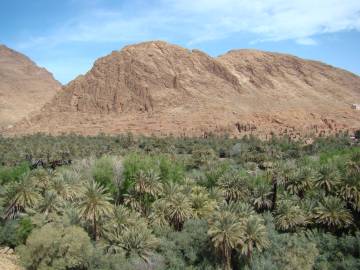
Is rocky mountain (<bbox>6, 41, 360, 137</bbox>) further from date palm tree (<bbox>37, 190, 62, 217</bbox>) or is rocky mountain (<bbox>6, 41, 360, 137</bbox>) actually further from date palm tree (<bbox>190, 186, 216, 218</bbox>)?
date palm tree (<bbox>37, 190, 62, 217</bbox>)

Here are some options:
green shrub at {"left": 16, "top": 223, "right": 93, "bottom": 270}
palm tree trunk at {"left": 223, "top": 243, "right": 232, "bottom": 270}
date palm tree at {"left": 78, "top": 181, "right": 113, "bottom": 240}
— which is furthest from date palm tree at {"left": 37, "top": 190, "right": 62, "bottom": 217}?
palm tree trunk at {"left": 223, "top": 243, "right": 232, "bottom": 270}

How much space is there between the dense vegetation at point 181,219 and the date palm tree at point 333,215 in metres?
0.09

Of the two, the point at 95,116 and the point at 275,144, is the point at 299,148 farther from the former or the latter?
the point at 95,116

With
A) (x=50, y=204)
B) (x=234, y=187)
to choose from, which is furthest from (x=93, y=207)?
(x=234, y=187)

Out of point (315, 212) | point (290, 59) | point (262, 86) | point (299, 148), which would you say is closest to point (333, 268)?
point (315, 212)

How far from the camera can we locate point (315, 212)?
41.8 metres

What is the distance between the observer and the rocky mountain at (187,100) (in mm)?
128125

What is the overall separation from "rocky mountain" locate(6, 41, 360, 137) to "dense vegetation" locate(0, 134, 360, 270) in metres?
72.3

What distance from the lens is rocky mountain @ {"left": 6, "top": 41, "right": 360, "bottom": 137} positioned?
128125 millimetres

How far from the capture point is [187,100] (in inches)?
5389

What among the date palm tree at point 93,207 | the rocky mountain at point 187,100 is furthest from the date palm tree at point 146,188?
the rocky mountain at point 187,100

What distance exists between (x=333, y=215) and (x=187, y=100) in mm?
98646

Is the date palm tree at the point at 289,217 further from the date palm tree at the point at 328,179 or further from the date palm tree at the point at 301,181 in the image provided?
the date palm tree at the point at 301,181

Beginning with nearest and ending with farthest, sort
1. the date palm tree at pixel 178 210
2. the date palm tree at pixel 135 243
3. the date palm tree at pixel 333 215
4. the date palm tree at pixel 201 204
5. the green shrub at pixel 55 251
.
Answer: the green shrub at pixel 55 251
the date palm tree at pixel 135 243
the date palm tree at pixel 333 215
the date palm tree at pixel 178 210
the date palm tree at pixel 201 204
